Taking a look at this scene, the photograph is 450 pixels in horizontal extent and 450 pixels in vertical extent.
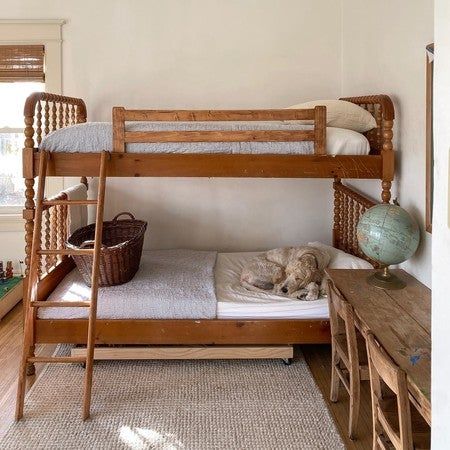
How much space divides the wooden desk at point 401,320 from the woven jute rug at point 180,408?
67 cm

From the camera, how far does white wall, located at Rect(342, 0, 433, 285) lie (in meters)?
2.65

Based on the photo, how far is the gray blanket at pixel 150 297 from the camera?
301 centimetres

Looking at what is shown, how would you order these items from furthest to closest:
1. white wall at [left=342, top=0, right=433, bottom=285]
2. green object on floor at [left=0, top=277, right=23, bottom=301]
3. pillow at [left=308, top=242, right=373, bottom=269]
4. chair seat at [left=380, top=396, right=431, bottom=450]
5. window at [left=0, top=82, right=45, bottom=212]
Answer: window at [left=0, top=82, right=45, bottom=212], green object on floor at [left=0, top=277, right=23, bottom=301], pillow at [left=308, top=242, right=373, bottom=269], white wall at [left=342, top=0, right=433, bottom=285], chair seat at [left=380, top=396, right=431, bottom=450]

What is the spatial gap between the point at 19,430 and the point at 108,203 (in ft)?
7.57

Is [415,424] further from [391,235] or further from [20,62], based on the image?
[20,62]

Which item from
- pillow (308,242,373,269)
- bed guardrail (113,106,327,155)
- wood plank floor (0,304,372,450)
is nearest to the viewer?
wood plank floor (0,304,372,450)

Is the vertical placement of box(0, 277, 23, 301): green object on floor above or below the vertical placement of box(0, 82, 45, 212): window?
below

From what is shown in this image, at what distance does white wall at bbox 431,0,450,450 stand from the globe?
1565 millimetres

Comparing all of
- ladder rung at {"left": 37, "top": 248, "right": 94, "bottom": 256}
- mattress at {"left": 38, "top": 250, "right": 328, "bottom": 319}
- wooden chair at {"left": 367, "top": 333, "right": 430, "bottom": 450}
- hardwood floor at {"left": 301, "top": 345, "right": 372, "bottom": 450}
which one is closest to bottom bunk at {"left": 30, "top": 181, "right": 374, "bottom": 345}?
mattress at {"left": 38, "top": 250, "right": 328, "bottom": 319}

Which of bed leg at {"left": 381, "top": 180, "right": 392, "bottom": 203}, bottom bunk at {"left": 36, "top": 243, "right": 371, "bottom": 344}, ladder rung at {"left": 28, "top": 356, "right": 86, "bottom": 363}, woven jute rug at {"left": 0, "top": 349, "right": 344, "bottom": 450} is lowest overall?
woven jute rug at {"left": 0, "top": 349, "right": 344, "bottom": 450}

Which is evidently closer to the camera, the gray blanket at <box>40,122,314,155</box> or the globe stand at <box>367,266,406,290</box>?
the globe stand at <box>367,266,406,290</box>

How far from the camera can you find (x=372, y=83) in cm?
351

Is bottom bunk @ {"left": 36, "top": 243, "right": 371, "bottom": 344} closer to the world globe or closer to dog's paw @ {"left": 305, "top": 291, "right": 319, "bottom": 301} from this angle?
dog's paw @ {"left": 305, "top": 291, "right": 319, "bottom": 301}

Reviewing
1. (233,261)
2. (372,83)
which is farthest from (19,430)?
(372,83)
